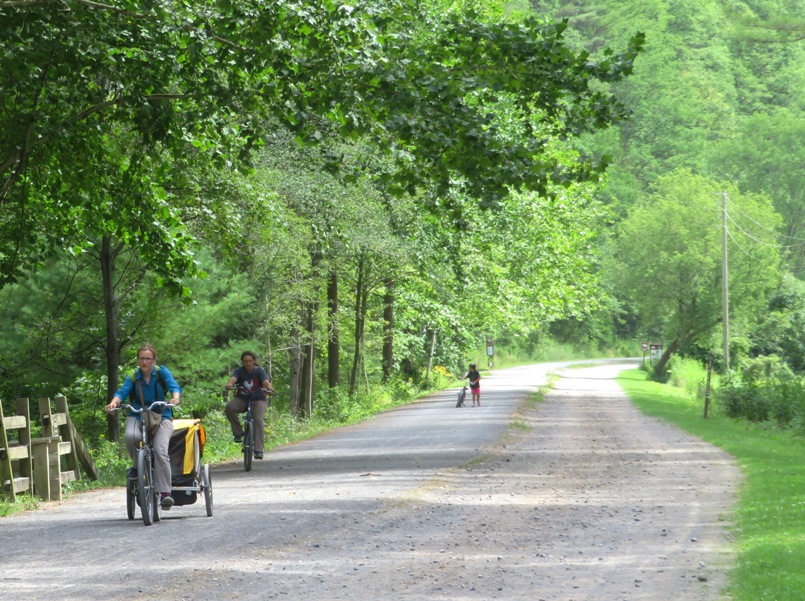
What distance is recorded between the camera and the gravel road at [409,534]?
919 cm

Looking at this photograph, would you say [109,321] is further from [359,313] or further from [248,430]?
[359,313]

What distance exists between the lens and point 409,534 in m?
12.0

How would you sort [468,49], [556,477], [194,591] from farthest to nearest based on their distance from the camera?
[556,477], [468,49], [194,591]

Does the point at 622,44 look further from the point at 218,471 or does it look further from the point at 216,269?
the point at 218,471

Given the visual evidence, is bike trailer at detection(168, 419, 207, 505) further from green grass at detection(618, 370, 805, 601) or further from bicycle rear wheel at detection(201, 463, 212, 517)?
green grass at detection(618, 370, 805, 601)

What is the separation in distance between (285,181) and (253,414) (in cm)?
821

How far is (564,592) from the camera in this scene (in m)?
9.03

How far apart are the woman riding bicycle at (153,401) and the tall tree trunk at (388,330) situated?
28450mm

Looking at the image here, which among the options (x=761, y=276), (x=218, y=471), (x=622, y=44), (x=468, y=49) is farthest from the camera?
(x=622, y=44)

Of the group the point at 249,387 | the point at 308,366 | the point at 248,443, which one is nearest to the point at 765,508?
the point at 249,387

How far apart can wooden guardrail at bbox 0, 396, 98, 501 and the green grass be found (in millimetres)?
8642

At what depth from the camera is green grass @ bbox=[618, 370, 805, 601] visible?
9398 mm

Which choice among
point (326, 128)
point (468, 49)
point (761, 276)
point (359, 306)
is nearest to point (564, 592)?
point (468, 49)

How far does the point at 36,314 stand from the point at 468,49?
12.8m
